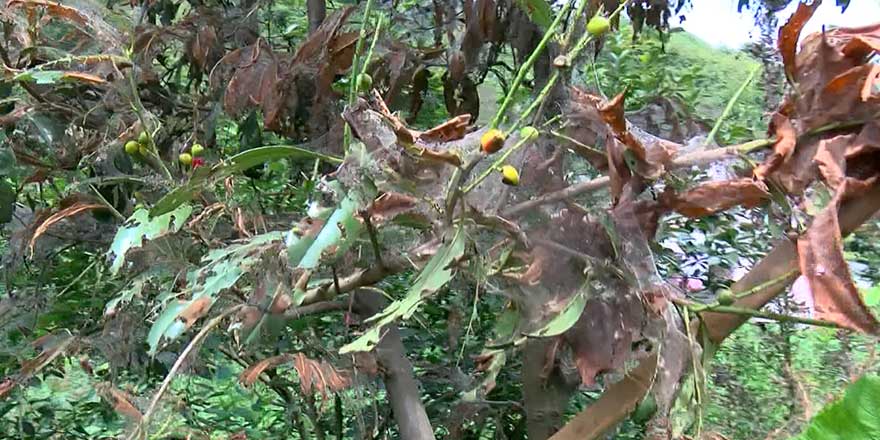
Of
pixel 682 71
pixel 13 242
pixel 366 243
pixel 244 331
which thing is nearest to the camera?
pixel 366 243

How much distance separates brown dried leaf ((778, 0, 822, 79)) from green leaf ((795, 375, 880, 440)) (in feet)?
0.62

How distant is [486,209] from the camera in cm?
50

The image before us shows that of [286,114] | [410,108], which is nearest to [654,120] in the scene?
[410,108]

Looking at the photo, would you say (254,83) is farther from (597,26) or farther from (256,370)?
(597,26)

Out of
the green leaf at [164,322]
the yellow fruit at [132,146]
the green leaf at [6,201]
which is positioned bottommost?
the green leaf at [6,201]

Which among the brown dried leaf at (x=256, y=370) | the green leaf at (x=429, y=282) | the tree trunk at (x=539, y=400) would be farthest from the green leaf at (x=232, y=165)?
the tree trunk at (x=539, y=400)

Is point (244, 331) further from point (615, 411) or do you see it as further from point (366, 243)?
point (615, 411)

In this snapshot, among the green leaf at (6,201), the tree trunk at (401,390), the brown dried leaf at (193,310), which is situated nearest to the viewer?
the brown dried leaf at (193,310)

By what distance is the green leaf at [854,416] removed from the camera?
44 cm

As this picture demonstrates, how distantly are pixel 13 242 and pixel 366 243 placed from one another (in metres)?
0.70

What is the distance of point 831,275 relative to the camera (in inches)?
15.5

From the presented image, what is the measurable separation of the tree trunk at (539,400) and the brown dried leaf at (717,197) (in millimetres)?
447

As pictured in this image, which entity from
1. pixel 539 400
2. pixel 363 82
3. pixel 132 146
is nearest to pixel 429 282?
pixel 363 82

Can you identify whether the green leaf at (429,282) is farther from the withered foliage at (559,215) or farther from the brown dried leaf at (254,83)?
the brown dried leaf at (254,83)
